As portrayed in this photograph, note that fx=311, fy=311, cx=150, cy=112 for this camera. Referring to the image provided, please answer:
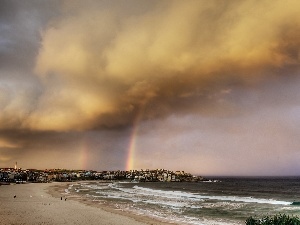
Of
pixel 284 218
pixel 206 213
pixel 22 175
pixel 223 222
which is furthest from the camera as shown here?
pixel 22 175

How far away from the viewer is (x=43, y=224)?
28.2 m

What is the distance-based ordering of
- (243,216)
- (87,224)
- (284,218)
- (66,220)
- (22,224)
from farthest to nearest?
(243,216) → (66,220) → (87,224) → (22,224) → (284,218)

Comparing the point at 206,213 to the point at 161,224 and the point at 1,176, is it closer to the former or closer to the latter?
the point at 161,224

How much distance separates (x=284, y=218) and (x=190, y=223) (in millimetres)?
16755

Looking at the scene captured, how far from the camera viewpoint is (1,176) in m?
152

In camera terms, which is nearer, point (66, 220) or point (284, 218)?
point (284, 218)

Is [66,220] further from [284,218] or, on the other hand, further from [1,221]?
[284,218]

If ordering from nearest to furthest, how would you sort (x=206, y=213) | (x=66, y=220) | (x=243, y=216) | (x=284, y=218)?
(x=284, y=218)
(x=66, y=220)
(x=243, y=216)
(x=206, y=213)

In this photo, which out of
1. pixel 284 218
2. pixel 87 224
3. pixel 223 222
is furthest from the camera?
pixel 223 222

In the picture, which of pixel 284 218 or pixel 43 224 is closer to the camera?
pixel 284 218

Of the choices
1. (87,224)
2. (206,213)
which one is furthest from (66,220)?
(206,213)

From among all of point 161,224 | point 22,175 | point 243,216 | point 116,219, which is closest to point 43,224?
point 116,219

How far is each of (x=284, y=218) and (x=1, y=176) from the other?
159186 millimetres

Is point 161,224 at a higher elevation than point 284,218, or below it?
below
